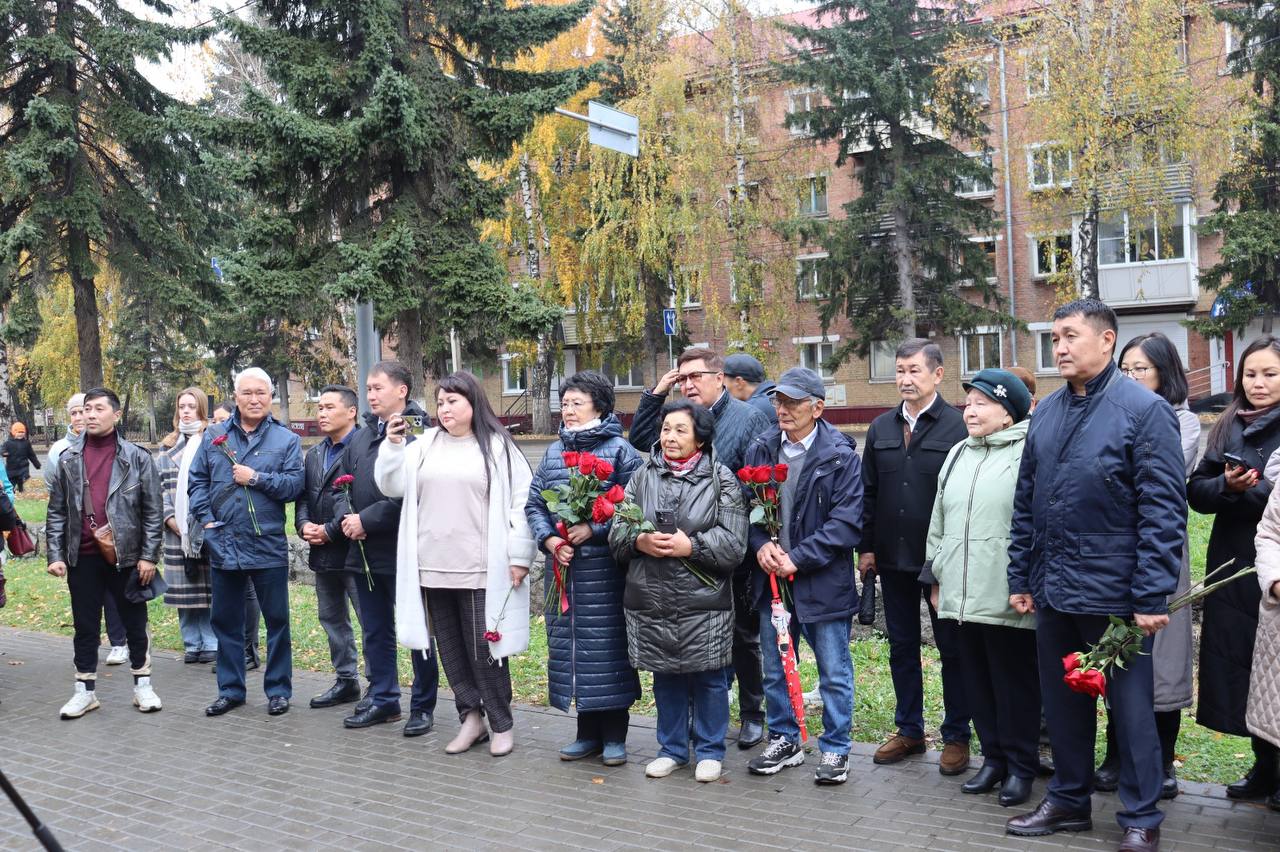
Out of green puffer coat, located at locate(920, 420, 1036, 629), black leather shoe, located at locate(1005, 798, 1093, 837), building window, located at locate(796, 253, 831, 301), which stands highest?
building window, located at locate(796, 253, 831, 301)

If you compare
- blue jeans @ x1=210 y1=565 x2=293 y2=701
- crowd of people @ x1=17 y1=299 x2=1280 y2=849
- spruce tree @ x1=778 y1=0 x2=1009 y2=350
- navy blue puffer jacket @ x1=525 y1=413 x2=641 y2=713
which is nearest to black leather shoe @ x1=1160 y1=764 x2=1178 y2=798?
crowd of people @ x1=17 y1=299 x2=1280 y2=849

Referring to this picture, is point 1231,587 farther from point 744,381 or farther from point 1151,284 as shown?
point 1151,284

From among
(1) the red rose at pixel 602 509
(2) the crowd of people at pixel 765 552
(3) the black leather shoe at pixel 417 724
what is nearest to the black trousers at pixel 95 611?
(2) the crowd of people at pixel 765 552

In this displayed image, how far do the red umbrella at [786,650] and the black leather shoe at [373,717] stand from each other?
2.75 m

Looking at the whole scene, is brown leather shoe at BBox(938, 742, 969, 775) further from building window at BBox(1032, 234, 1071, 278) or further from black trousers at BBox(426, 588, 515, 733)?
building window at BBox(1032, 234, 1071, 278)

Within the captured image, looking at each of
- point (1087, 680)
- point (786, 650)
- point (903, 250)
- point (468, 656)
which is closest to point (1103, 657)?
point (1087, 680)

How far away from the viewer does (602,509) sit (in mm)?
5797

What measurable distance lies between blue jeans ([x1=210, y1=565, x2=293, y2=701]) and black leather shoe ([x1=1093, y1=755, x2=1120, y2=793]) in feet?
16.4

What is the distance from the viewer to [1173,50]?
25.9 metres

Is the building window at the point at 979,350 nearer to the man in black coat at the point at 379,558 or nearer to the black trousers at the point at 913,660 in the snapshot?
the man in black coat at the point at 379,558

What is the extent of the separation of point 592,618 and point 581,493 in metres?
0.69

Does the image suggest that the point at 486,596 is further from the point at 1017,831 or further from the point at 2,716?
the point at 2,716

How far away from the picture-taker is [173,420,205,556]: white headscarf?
8.64m

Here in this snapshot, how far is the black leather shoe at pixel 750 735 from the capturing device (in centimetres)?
642
